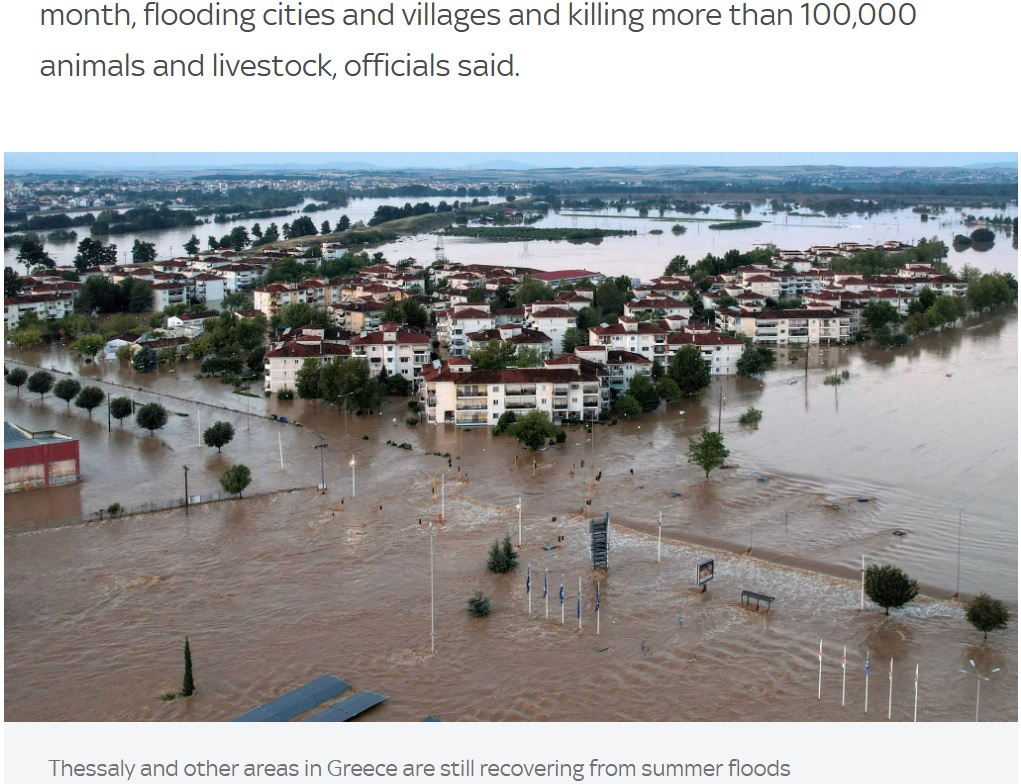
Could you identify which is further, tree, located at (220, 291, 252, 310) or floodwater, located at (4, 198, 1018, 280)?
floodwater, located at (4, 198, 1018, 280)

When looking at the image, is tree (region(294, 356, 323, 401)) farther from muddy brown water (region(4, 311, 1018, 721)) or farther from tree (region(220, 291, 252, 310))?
tree (region(220, 291, 252, 310))

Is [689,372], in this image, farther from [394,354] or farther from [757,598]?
[757,598]

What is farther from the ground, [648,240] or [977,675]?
[648,240]

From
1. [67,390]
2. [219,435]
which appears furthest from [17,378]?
[219,435]

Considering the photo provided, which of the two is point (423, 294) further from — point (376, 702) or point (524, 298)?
point (376, 702)

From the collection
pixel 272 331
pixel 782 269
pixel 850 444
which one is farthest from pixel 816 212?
pixel 850 444

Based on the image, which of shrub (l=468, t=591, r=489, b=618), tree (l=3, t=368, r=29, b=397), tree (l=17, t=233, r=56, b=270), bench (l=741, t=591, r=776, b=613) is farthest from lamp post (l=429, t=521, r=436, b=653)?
tree (l=17, t=233, r=56, b=270)
